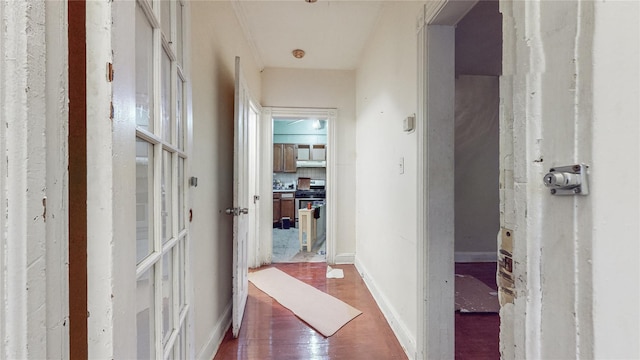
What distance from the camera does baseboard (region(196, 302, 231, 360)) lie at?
1561 mm

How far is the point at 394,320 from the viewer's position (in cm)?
193

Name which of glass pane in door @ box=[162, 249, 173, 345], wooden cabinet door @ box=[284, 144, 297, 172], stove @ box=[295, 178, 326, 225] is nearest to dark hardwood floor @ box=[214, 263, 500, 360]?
glass pane in door @ box=[162, 249, 173, 345]

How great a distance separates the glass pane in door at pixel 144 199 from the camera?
2.33 feet

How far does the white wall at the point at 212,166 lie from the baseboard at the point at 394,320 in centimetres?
120

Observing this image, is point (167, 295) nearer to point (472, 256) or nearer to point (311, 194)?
point (472, 256)

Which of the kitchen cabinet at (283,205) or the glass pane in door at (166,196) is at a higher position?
the glass pane in door at (166,196)

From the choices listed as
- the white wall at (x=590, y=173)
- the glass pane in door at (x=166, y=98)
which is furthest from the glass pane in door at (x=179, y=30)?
the white wall at (x=590, y=173)

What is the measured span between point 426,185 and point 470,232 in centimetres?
265

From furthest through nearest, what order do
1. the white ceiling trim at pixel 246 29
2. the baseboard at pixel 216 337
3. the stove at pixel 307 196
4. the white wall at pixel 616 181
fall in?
the stove at pixel 307 196, the white ceiling trim at pixel 246 29, the baseboard at pixel 216 337, the white wall at pixel 616 181

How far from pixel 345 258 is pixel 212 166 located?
2214 millimetres

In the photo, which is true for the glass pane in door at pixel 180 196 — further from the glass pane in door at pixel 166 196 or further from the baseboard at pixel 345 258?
the baseboard at pixel 345 258

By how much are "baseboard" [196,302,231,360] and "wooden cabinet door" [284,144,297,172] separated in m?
5.47

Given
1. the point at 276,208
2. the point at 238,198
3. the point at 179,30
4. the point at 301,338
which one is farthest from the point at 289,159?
the point at 179,30

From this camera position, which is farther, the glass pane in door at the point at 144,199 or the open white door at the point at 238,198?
the open white door at the point at 238,198
